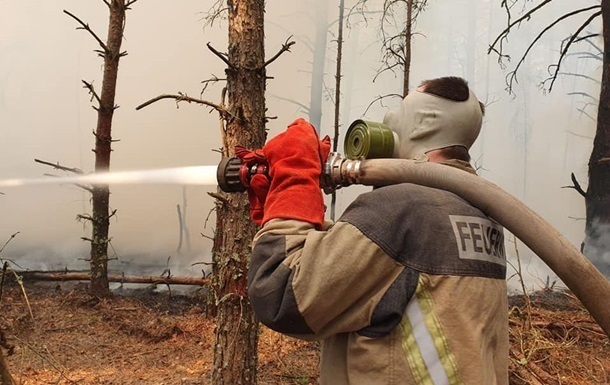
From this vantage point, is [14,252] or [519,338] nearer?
[519,338]

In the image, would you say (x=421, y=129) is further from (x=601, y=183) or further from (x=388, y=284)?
(x=601, y=183)

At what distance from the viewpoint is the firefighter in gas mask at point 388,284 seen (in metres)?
1.24

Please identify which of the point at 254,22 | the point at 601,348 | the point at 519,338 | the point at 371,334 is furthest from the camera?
the point at 601,348

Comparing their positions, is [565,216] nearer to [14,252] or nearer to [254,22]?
[254,22]

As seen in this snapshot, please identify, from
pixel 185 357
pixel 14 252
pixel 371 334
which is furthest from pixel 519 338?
pixel 14 252

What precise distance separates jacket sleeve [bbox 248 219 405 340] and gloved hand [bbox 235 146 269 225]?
25 centimetres

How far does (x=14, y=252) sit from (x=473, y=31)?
8.00m

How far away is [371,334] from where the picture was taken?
128 cm

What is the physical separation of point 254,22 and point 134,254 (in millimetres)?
5267

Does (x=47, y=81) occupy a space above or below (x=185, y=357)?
above

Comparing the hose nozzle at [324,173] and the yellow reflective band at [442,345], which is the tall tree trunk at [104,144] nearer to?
the hose nozzle at [324,173]

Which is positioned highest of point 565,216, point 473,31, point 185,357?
point 473,31

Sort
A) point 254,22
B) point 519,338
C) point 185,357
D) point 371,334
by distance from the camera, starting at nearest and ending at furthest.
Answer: point 371,334 < point 254,22 < point 519,338 < point 185,357

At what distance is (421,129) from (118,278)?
740 centimetres
